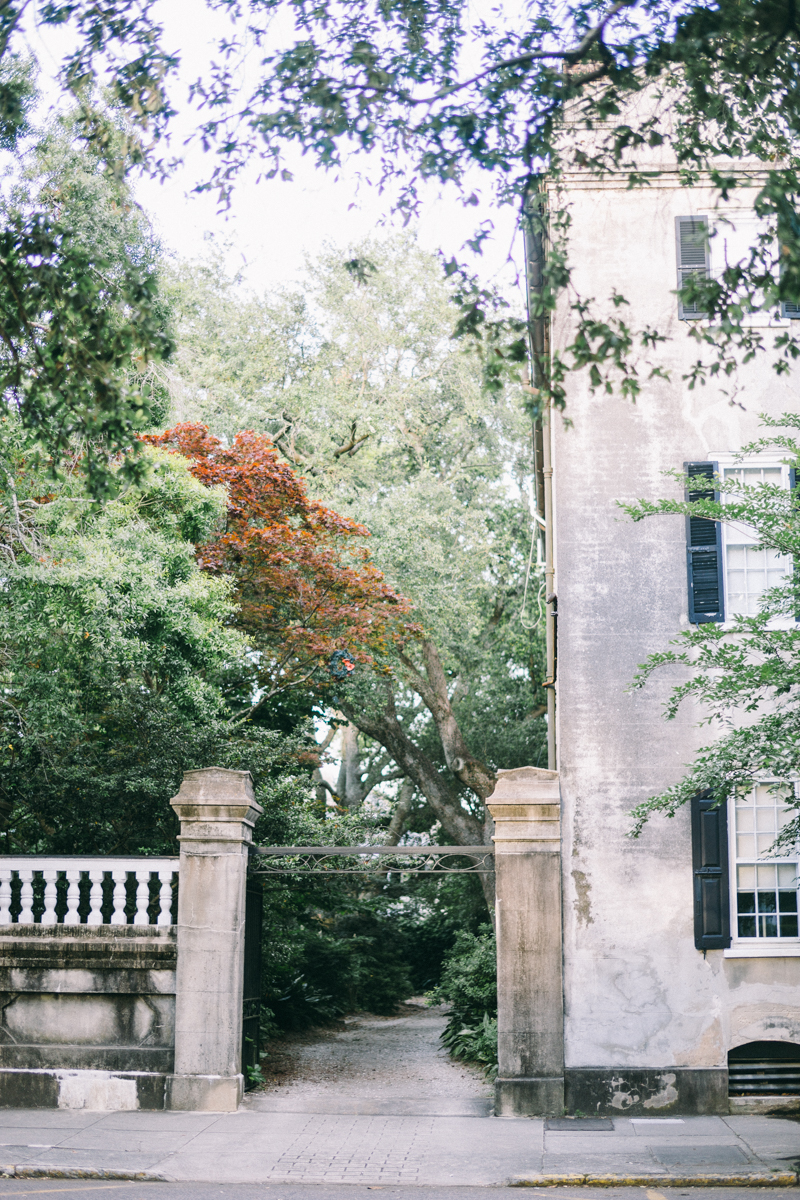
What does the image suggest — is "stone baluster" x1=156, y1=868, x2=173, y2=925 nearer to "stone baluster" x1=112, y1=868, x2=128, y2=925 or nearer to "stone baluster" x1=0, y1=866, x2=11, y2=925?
"stone baluster" x1=112, y1=868, x2=128, y2=925

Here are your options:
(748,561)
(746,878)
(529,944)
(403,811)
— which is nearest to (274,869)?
(529,944)

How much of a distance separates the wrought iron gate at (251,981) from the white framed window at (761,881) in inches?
192

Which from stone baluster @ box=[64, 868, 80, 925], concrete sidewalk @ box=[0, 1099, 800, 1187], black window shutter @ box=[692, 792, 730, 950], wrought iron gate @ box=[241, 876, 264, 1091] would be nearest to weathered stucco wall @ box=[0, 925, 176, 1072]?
stone baluster @ box=[64, 868, 80, 925]

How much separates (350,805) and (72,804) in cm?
1706

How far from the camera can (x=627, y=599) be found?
39.8 ft

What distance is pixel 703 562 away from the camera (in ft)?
39.8

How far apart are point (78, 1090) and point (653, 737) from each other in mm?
6552

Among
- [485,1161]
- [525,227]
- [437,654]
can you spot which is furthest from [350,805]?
[525,227]

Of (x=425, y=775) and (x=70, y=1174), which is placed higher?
(x=425, y=775)

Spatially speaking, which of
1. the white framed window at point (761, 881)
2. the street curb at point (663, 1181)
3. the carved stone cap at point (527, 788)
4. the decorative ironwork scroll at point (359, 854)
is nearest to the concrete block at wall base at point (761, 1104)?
the white framed window at point (761, 881)

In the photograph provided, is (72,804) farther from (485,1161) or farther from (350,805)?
(350,805)

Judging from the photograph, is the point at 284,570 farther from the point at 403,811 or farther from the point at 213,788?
the point at 403,811

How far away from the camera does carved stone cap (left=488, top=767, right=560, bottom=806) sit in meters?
11.5

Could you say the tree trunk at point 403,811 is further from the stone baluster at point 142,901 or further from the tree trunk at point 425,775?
the stone baluster at point 142,901
